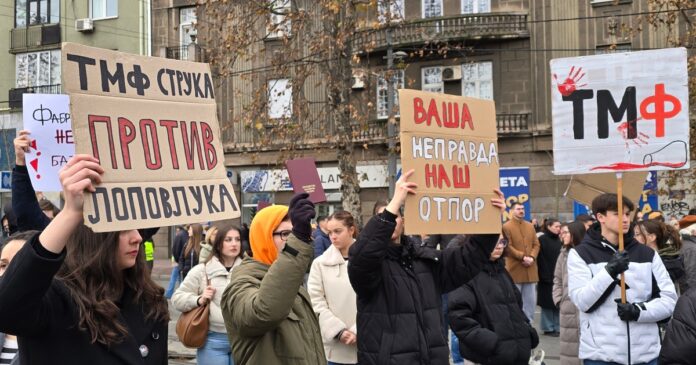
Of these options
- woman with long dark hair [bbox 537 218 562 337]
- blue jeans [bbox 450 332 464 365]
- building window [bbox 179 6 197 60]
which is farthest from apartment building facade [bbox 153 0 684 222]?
Result: blue jeans [bbox 450 332 464 365]

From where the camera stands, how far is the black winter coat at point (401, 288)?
4.66 metres

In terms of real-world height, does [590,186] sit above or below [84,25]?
below

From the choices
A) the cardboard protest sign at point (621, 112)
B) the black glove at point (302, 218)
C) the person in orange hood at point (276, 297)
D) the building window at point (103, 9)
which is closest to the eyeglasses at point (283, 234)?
the person in orange hood at point (276, 297)

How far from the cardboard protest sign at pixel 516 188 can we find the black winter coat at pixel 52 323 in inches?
505

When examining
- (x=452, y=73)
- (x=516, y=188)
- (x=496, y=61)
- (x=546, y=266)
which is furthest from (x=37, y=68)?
(x=546, y=266)

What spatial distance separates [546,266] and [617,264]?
784cm

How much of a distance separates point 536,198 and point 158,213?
23.4 metres

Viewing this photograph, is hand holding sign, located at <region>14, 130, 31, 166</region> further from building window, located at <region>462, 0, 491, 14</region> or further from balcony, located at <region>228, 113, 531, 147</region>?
building window, located at <region>462, 0, 491, 14</region>

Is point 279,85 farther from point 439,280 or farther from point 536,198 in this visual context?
point 439,280

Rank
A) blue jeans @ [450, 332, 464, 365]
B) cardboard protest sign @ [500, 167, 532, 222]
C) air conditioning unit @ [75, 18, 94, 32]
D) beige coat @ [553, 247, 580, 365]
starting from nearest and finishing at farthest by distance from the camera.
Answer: beige coat @ [553, 247, 580, 365] → blue jeans @ [450, 332, 464, 365] → cardboard protest sign @ [500, 167, 532, 222] → air conditioning unit @ [75, 18, 94, 32]

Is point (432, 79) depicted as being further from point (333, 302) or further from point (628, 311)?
point (628, 311)

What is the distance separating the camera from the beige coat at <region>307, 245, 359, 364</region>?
20.6 feet

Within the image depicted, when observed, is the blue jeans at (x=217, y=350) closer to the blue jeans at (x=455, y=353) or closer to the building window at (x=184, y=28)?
the blue jeans at (x=455, y=353)

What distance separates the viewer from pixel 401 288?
4.88 meters
